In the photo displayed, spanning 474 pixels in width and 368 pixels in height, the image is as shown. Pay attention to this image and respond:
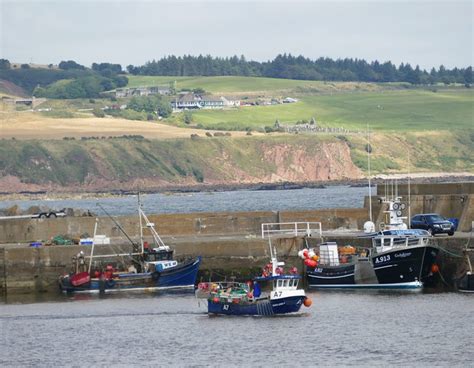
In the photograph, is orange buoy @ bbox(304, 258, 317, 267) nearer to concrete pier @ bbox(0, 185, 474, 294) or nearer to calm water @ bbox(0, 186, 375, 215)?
concrete pier @ bbox(0, 185, 474, 294)

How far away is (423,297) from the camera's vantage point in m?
55.7

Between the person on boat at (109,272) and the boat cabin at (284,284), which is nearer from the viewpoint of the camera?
the boat cabin at (284,284)

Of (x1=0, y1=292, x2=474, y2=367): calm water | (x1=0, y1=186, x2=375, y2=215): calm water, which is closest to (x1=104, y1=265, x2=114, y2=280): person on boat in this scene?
(x1=0, y1=292, x2=474, y2=367): calm water

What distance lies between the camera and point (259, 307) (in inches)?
2078

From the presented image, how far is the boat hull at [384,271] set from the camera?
5797 cm

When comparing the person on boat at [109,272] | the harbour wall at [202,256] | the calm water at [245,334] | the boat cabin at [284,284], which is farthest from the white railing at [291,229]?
the boat cabin at [284,284]

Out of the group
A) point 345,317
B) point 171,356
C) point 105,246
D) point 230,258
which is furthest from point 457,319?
point 105,246

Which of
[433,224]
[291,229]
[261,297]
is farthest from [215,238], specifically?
[261,297]

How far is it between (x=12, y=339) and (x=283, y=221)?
883 inches

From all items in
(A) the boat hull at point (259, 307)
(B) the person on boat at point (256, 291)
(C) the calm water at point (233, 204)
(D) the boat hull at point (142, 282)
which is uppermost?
(B) the person on boat at point (256, 291)

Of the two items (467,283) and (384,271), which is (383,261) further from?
(467,283)

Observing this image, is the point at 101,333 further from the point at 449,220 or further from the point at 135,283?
the point at 449,220

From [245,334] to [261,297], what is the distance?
510cm

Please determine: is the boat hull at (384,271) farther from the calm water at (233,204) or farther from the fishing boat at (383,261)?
the calm water at (233,204)
